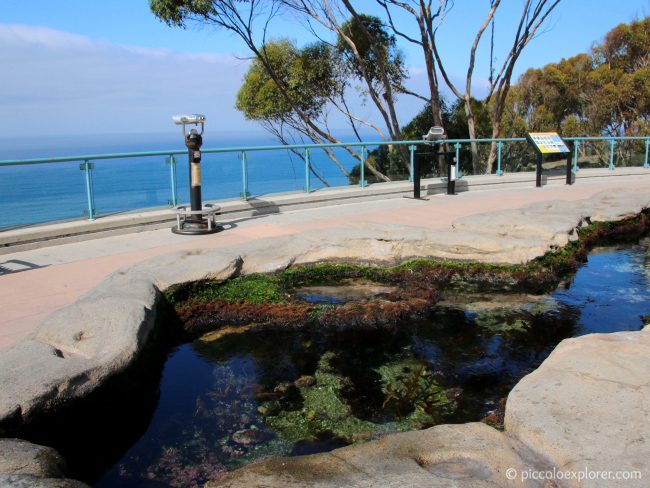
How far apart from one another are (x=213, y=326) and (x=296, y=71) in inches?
642

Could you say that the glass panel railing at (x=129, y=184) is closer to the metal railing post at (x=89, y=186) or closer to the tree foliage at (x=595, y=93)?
the metal railing post at (x=89, y=186)

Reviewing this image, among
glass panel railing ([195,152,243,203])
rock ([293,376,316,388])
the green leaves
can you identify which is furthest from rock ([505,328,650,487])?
the green leaves

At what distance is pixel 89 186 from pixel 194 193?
1.50 metres

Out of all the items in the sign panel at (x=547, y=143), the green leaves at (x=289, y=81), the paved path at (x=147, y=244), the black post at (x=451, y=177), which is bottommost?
the paved path at (x=147, y=244)

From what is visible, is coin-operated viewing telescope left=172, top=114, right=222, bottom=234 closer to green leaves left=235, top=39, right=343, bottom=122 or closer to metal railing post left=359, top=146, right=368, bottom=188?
metal railing post left=359, top=146, right=368, bottom=188

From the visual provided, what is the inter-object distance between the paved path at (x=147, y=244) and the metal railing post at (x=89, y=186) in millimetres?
529

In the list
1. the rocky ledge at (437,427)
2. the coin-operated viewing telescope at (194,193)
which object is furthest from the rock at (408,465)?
the coin-operated viewing telescope at (194,193)

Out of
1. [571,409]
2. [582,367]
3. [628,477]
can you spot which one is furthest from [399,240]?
[628,477]

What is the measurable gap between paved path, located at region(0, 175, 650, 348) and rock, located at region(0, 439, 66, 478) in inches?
75.2

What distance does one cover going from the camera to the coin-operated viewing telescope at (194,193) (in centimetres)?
933

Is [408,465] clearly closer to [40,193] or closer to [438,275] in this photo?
[438,275]

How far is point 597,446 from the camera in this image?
3.20 meters

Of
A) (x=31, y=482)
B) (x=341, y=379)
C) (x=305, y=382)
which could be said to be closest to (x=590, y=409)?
(x=341, y=379)

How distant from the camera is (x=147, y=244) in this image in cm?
876
